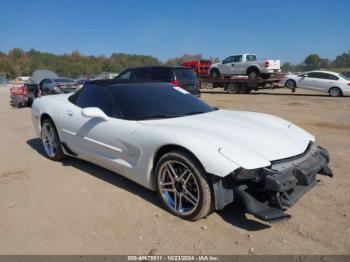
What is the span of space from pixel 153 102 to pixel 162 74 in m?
8.68

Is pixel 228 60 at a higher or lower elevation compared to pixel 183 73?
higher

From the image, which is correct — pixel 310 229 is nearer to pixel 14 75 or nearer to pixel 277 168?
Result: pixel 277 168

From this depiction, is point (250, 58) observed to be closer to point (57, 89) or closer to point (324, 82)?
point (324, 82)

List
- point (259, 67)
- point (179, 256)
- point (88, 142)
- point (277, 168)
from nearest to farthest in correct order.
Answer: point (179, 256)
point (277, 168)
point (88, 142)
point (259, 67)

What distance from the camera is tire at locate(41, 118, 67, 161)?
5.47 metres

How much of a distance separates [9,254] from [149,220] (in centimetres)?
133

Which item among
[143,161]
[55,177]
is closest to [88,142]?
[55,177]

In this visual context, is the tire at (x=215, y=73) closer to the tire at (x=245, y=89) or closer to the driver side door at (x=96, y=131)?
the tire at (x=245, y=89)

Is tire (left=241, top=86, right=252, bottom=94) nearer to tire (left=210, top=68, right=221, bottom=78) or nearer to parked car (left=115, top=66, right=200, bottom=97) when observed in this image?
tire (left=210, top=68, right=221, bottom=78)

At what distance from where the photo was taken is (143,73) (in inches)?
532

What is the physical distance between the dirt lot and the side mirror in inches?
37.4

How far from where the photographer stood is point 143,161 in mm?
3740

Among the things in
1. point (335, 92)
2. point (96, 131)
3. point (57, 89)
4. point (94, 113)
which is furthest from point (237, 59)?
point (94, 113)

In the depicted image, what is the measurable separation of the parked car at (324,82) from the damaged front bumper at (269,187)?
56.3ft
